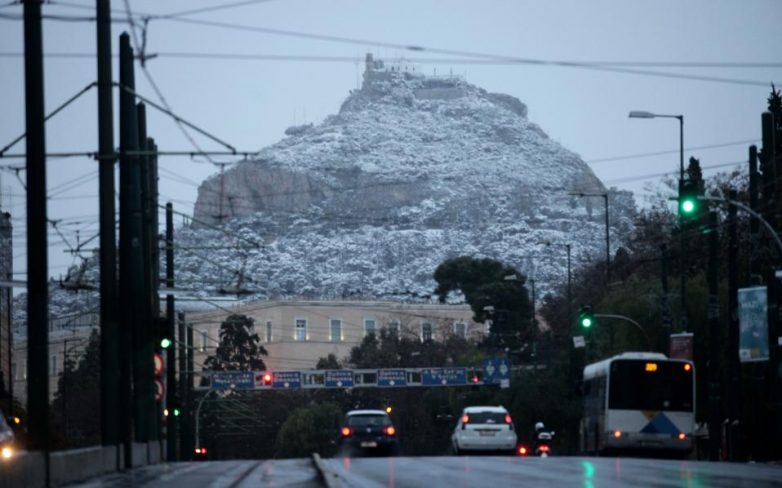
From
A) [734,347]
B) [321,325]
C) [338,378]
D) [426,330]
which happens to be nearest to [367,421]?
[734,347]

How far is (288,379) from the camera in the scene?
10462cm

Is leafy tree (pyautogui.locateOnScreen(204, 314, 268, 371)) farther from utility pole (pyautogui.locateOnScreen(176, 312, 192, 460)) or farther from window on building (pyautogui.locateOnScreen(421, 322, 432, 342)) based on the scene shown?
utility pole (pyautogui.locateOnScreen(176, 312, 192, 460))

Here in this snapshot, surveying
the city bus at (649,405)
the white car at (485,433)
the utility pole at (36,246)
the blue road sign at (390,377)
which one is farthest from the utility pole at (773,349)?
the blue road sign at (390,377)

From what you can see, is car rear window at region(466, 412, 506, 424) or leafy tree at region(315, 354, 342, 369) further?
leafy tree at region(315, 354, 342, 369)

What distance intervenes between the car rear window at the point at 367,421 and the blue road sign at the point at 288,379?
51.7 metres

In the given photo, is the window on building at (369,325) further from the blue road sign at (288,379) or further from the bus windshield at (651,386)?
the bus windshield at (651,386)

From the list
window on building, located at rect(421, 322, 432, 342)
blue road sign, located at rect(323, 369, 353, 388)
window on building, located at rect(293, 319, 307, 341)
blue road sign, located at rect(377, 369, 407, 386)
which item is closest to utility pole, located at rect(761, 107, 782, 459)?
blue road sign, located at rect(377, 369, 407, 386)

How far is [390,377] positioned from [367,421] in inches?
2033

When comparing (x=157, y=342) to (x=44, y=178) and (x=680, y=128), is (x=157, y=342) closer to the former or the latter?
(x=44, y=178)

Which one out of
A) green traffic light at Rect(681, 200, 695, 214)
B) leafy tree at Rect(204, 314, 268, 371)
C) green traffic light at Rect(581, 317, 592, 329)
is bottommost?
leafy tree at Rect(204, 314, 268, 371)

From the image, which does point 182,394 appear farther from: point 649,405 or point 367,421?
point 649,405

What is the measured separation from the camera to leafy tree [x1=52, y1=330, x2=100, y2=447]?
98562mm

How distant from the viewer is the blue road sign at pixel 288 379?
104 m

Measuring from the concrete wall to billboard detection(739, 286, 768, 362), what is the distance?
1541cm
